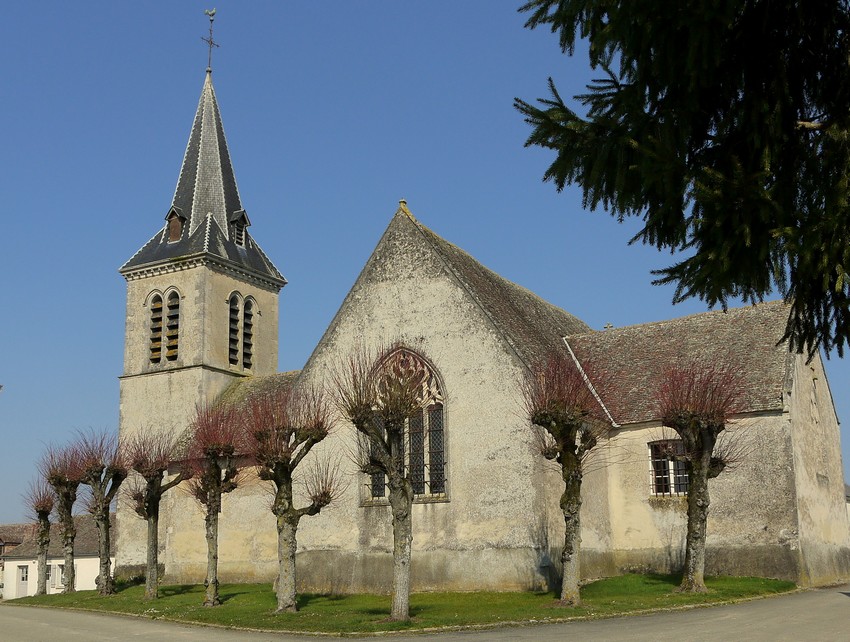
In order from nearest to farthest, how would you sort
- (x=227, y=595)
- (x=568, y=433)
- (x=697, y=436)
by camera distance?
(x=568, y=433) < (x=697, y=436) < (x=227, y=595)

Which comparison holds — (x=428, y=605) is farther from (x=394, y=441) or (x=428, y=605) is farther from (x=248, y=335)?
(x=248, y=335)

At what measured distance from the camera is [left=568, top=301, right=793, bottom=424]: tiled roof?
27.8 metres

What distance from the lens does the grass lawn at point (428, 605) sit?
18.6m

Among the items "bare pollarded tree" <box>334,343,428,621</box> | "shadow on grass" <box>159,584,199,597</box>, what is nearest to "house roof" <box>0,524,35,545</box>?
"shadow on grass" <box>159,584,199,597</box>

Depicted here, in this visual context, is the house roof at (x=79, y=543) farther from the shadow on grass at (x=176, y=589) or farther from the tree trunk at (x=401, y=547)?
the tree trunk at (x=401, y=547)

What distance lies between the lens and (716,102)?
7461mm

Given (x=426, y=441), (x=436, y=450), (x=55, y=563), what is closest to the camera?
(x=436, y=450)

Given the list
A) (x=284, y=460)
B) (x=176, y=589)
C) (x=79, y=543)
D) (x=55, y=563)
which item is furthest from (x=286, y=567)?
(x=55, y=563)

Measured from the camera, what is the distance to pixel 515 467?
25.3 m

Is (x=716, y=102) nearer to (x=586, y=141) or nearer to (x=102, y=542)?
(x=586, y=141)

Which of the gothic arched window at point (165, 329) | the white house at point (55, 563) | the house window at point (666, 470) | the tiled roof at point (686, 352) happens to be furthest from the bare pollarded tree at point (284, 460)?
the white house at point (55, 563)

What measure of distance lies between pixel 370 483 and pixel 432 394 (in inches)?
140

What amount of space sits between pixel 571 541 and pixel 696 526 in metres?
4.10

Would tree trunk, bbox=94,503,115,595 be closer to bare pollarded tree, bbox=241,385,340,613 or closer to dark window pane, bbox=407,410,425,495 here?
bare pollarded tree, bbox=241,385,340,613
